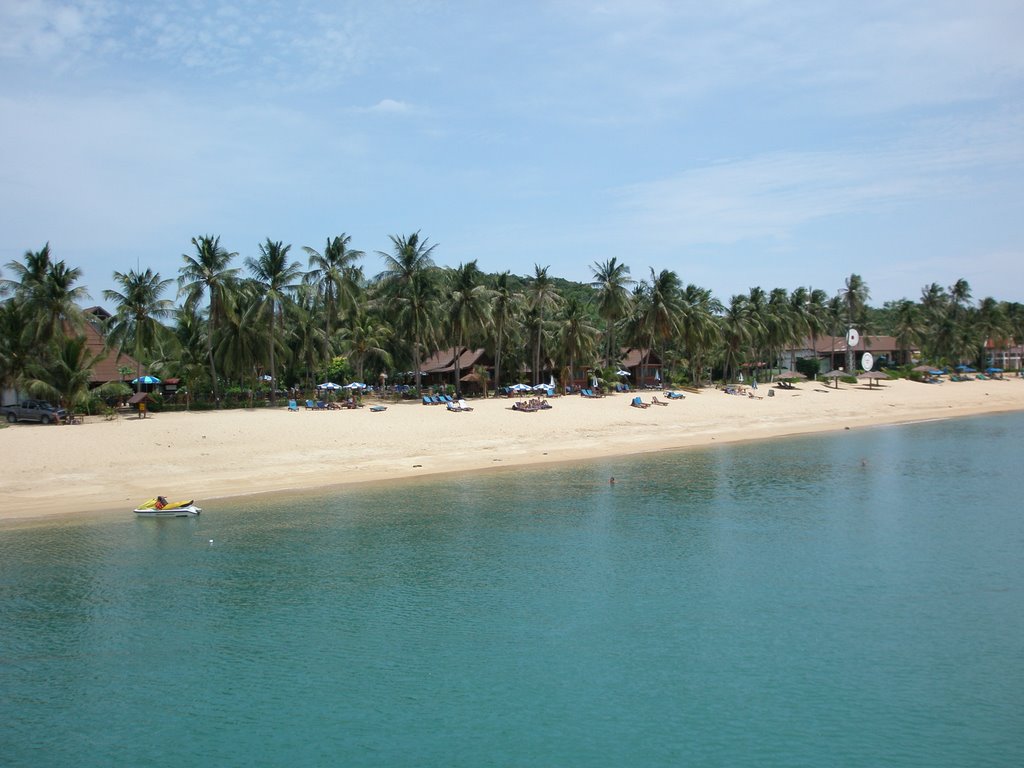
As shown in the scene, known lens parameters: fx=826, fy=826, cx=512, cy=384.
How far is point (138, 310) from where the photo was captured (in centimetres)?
4569

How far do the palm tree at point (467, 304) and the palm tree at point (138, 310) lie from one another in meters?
19.5

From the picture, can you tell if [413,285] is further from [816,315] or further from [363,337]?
[816,315]

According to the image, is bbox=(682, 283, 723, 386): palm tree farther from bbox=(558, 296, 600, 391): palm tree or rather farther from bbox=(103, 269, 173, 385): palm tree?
bbox=(103, 269, 173, 385): palm tree

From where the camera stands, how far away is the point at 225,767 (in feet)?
37.0

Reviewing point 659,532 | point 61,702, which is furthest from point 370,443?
point 61,702

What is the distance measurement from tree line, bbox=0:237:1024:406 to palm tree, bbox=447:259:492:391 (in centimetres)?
10

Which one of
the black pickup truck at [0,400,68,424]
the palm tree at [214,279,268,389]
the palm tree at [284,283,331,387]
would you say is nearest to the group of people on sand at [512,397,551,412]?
the palm tree at [284,283,331,387]

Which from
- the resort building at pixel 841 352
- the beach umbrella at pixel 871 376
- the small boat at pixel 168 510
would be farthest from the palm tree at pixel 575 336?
the small boat at pixel 168 510

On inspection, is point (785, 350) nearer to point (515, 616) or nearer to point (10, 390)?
point (10, 390)

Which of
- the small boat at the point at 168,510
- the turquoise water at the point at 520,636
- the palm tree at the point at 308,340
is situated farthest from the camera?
the palm tree at the point at 308,340

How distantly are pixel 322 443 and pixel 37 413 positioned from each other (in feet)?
49.7

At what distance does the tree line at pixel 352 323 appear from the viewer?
4478 cm

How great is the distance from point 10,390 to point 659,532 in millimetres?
40263

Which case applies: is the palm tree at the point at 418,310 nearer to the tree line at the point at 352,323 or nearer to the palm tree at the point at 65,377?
the tree line at the point at 352,323
